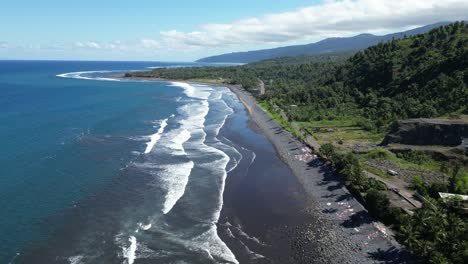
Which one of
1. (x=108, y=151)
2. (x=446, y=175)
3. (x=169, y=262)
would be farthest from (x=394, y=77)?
(x=169, y=262)

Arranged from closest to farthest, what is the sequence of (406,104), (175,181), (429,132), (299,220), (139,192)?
1. (299,220)
2. (139,192)
3. (175,181)
4. (429,132)
5. (406,104)

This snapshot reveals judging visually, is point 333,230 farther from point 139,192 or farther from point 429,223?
point 139,192

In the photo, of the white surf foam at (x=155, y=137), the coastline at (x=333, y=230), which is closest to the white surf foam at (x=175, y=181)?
the coastline at (x=333, y=230)

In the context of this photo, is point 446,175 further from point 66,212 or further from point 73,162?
point 73,162

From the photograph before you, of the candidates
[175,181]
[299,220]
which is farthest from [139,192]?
[299,220]

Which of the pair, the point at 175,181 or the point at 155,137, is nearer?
the point at 175,181

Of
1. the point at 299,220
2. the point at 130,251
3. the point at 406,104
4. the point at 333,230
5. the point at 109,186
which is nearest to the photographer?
the point at 130,251
